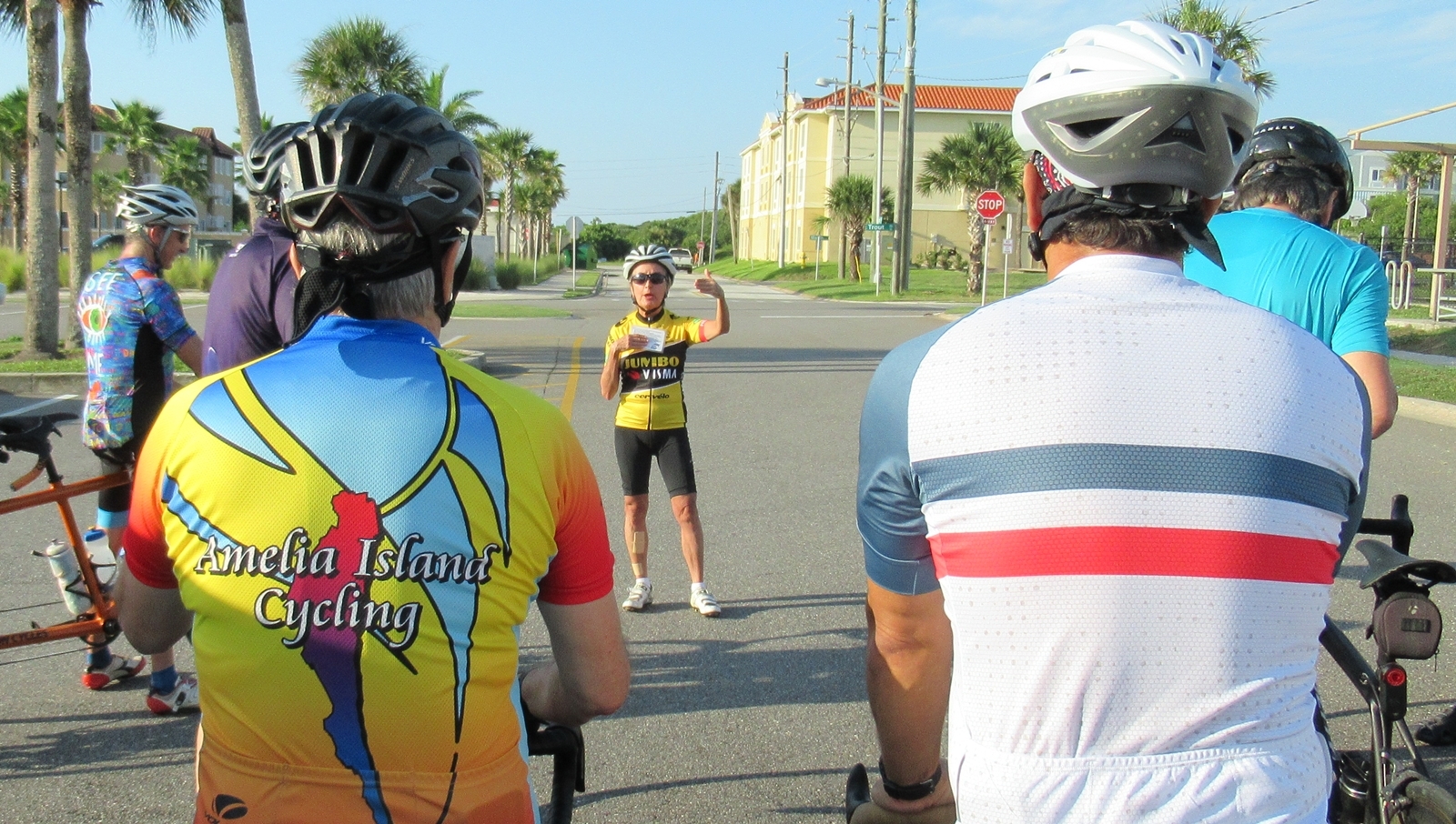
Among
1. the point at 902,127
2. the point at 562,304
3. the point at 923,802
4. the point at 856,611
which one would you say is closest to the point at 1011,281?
the point at 902,127

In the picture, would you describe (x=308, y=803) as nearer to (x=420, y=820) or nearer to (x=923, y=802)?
(x=420, y=820)

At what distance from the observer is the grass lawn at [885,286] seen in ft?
134

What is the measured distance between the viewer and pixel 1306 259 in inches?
132

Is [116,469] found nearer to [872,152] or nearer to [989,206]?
[989,206]

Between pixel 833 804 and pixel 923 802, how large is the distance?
1.86 m

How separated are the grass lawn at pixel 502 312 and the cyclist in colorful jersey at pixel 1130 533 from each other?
2607 centimetres

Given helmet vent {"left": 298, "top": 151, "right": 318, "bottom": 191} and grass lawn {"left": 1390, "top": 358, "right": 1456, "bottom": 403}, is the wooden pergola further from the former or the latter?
helmet vent {"left": 298, "top": 151, "right": 318, "bottom": 191}

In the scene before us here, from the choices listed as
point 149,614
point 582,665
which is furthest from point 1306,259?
point 149,614

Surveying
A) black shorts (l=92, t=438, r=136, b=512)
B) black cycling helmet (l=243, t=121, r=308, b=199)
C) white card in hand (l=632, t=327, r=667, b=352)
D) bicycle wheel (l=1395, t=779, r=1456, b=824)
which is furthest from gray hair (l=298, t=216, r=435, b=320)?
white card in hand (l=632, t=327, r=667, b=352)

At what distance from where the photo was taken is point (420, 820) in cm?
163

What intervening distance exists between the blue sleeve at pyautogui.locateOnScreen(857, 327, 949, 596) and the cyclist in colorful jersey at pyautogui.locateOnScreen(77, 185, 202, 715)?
11.2 ft

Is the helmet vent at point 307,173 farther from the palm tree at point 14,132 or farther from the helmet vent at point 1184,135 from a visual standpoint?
the palm tree at point 14,132

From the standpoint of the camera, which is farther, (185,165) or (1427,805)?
(185,165)

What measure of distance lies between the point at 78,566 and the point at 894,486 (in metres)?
4.06
